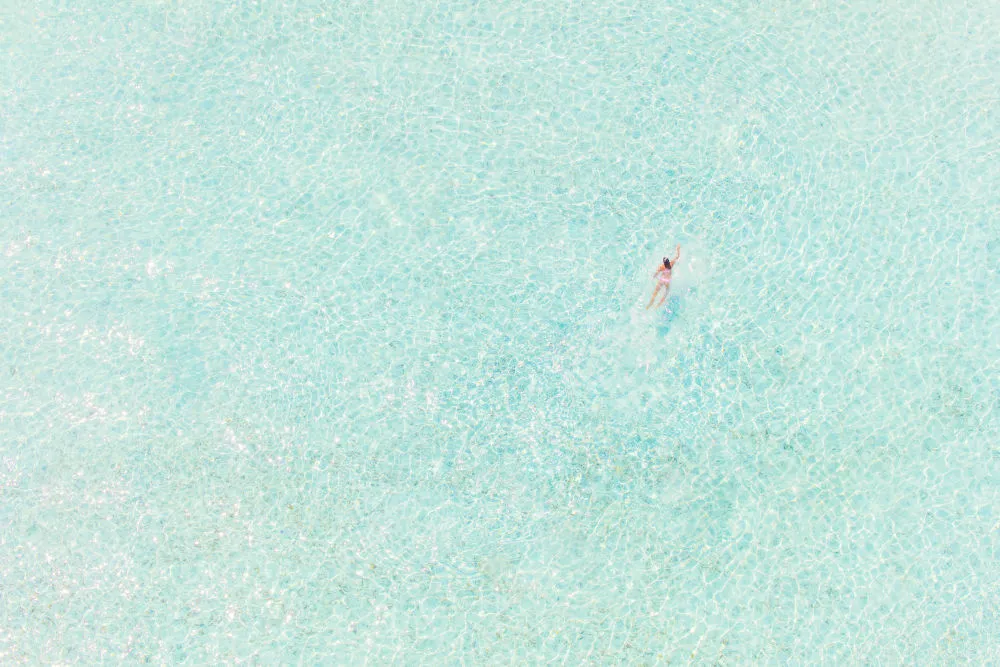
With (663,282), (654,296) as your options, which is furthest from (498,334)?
(663,282)

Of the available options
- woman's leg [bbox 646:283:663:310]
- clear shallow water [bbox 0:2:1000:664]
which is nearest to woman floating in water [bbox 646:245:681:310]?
woman's leg [bbox 646:283:663:310]

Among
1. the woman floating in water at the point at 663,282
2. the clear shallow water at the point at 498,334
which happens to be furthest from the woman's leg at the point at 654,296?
the clear shallow water at the point at 498,334

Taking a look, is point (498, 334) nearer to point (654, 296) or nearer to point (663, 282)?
point (654, 296)

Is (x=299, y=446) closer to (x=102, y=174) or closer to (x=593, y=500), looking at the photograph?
(x=593, y=500)

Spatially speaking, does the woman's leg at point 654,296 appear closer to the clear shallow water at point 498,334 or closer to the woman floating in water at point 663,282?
the woman floating in water at point 663,282

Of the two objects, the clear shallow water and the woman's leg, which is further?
the woman's leg

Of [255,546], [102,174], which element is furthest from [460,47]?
[255,546]

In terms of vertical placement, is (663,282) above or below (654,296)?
above

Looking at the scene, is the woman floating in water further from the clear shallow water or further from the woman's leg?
the clear shallow water
